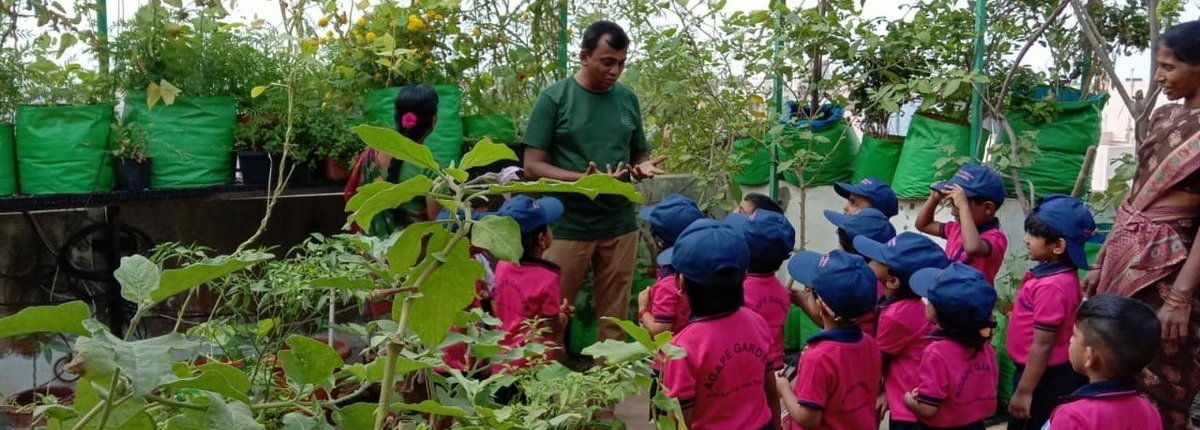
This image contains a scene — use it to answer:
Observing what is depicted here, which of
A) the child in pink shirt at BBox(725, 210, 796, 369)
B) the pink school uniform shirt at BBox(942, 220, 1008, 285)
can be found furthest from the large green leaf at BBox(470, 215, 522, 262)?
the pink school uniform shirt at BBox(942, 220, 1008, 285)

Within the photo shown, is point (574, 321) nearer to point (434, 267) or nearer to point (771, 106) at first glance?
point (771, 106)

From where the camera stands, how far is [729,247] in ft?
8.96

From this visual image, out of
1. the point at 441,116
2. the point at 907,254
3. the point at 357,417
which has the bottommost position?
the point at 907,254

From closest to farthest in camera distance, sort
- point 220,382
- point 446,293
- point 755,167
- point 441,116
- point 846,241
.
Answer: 1. point 220,382
2. point 446,293
3. point 846,241
4. point 441,116
5. point 755,167

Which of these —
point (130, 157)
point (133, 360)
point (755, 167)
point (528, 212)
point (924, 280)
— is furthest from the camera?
point (755, 167)

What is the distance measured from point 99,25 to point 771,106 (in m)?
3.10

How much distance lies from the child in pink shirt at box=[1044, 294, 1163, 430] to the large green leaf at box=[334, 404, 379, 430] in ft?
6.45

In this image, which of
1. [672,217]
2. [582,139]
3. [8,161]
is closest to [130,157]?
[8,161]

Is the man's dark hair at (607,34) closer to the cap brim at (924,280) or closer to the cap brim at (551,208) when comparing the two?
the cap brim at (551,208)

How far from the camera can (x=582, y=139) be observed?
14.1 ft

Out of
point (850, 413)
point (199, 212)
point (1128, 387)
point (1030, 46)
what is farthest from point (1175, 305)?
point (199, 212)

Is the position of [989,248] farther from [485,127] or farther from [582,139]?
[485,127]

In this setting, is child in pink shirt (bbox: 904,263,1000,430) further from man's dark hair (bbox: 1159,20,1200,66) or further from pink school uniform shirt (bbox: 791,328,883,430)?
man's dark hair (bbox: 1159,20,1200,66)

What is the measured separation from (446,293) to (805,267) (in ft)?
8.44
